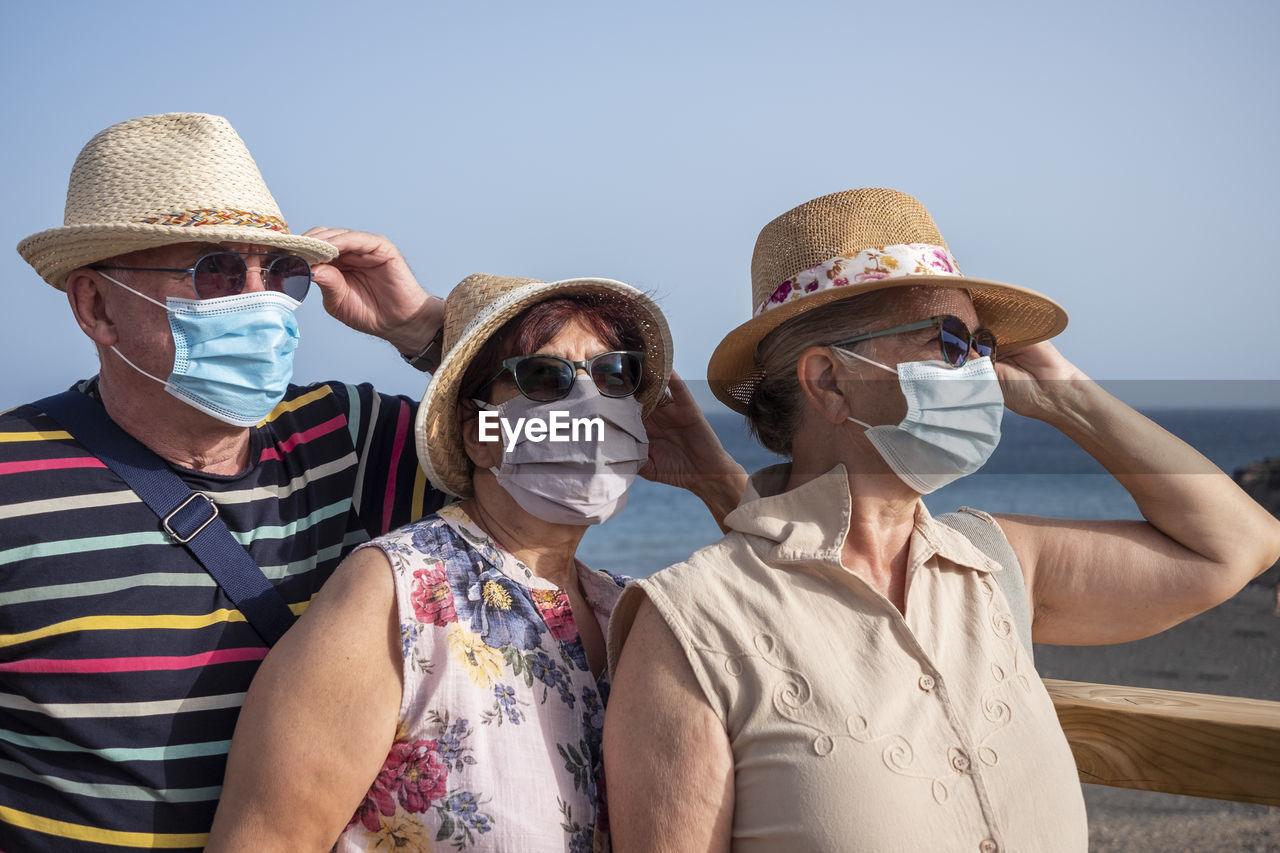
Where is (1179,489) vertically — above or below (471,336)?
below

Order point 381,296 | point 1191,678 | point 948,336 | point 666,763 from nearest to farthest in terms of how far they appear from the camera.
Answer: point 666,763 → point 948,336 → point 381,296 → point 1191,678

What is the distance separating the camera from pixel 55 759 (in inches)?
92.2

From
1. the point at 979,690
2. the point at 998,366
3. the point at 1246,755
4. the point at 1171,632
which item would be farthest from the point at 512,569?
the point at 1171,632

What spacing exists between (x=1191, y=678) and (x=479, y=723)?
44.3ft

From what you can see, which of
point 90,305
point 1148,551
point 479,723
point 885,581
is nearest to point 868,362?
point 885,581

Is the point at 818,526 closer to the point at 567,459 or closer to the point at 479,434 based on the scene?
the point at 567,459

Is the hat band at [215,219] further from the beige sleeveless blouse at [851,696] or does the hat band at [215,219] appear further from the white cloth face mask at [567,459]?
the beige sleeveless blouse at [851,696]

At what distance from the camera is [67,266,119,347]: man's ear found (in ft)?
8.87

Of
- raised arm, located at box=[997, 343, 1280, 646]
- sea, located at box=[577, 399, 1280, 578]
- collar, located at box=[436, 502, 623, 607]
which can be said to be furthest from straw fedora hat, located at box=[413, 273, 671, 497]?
sea, located at box=[577, 399, 1280, 578]

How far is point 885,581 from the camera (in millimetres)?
2504

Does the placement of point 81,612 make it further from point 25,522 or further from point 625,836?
point 625,836

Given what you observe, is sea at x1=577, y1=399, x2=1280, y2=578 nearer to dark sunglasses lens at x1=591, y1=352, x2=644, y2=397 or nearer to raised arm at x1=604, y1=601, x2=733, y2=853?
dark sunglasses lens at x1=591, y1=352, x2=644, y2=397

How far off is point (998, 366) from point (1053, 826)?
1337mm

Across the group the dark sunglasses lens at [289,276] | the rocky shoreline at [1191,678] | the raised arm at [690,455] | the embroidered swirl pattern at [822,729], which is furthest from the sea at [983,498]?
the embroidered swirl pattern at [822,729]
